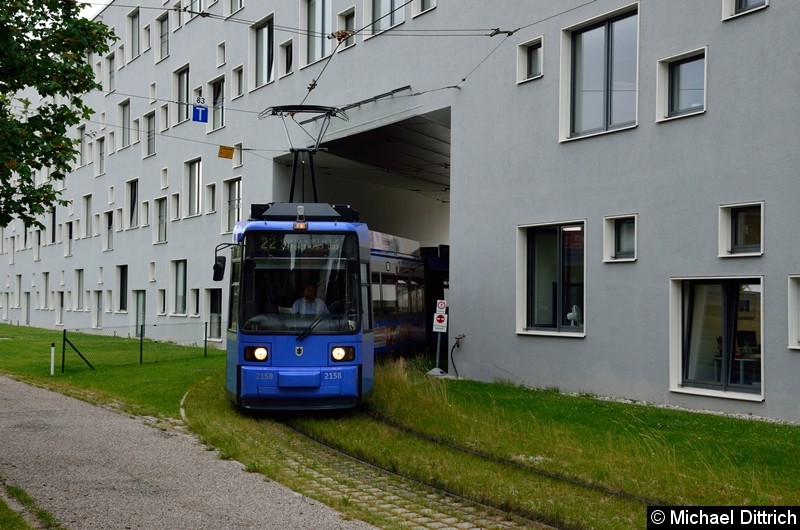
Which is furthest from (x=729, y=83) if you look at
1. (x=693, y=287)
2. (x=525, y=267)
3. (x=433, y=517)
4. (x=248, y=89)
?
(x=248, y=89)

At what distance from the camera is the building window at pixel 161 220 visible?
4031cm

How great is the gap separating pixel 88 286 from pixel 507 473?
143ft

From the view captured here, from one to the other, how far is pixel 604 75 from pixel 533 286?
448 centimetres

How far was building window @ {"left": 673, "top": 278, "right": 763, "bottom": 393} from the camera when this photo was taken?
48.3 feet

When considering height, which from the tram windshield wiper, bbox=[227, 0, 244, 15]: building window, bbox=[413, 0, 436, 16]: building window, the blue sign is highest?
bbox=[227, 0, 244, 15]: building window

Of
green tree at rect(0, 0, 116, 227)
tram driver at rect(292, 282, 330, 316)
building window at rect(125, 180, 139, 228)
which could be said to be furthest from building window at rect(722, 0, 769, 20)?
building window at rect(125, 180, 139, 228)

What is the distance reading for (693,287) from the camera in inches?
623

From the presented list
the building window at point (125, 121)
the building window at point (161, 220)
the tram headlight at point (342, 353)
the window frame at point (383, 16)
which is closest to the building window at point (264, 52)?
the window frame at point (383, 16)

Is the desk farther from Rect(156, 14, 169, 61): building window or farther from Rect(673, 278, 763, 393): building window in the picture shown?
Rect(156, 14, 169, 61): building window

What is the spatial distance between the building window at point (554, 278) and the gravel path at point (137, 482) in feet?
28.2

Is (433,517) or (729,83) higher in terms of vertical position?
(729,83)

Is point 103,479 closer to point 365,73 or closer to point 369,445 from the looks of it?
point 369,445

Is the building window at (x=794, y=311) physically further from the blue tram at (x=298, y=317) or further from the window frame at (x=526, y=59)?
the window frame at (x=526, y=59)

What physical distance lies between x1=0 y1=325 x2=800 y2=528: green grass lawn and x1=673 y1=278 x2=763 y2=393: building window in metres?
1.07
